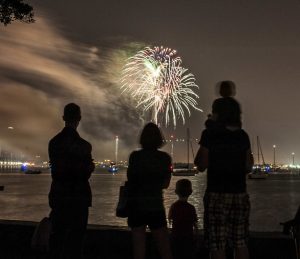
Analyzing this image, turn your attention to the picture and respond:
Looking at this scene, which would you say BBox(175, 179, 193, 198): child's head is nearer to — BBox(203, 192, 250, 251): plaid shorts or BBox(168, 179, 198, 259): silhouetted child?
BBox(168, 179, 198, 259): silhouetted child

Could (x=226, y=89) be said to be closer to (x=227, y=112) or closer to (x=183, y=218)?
(x=227, y=112)

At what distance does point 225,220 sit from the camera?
4.38 meters

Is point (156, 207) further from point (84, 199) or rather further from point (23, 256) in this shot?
point (23, 256)

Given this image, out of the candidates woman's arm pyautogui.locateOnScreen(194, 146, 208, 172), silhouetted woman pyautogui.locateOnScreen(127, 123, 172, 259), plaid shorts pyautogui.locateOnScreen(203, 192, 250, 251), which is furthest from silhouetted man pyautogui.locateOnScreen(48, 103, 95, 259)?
plaid shorts pyautogui.locateOnScreen(203, 192, 250, 251)

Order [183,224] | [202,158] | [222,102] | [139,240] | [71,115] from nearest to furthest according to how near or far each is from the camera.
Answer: [202,158] < [222,102] < [139,240] < [71,115] < [183,224]

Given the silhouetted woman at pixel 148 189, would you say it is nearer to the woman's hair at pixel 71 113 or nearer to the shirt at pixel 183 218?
the woman's hair at pixel 71 113

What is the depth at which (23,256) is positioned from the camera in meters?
7.10

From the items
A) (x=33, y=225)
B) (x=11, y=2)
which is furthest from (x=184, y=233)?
(x=11, y=2)

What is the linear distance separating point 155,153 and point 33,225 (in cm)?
388

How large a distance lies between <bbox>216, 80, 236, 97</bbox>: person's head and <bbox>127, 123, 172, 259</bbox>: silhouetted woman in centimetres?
83

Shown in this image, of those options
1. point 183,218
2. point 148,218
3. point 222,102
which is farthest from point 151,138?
point 183,218

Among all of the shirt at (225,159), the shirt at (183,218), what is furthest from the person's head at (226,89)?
the shirt at (183,218)

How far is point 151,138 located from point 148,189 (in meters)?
0.53

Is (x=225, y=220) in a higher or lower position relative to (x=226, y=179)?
lower
